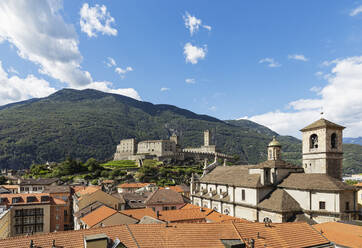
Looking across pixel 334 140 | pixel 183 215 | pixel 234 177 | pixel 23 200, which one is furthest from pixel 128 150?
pixel 334 140

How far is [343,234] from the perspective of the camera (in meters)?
22.2

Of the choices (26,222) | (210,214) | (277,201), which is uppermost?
(277,201)

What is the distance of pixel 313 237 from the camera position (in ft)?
59.5

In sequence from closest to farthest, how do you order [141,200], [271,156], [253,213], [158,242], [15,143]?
1. [158,242]
2. [253,213]
3. [271,156]
4. [141,200]
5. [15,143]

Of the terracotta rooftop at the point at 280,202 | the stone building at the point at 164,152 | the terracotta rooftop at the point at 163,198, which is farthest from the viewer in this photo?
the stone building at the point at 164,152

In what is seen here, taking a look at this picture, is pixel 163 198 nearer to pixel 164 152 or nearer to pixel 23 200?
pixel 23 200

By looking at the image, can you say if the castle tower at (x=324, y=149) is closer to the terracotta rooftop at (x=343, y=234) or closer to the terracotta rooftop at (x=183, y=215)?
the terracotta rooftop at (x=343, y=234)

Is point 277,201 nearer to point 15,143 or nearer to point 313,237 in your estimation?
point 313,237

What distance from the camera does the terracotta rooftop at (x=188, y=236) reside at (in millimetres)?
14570

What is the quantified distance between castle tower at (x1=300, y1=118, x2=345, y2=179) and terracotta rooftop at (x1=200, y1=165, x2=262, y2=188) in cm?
904

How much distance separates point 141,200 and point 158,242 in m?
38.8

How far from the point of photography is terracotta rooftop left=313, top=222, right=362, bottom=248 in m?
20.3

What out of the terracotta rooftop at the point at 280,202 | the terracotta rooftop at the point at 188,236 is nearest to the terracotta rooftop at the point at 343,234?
the terracotta rooftop at the point at 188,236

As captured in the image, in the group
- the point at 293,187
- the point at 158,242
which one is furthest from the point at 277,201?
the point at 158,242
